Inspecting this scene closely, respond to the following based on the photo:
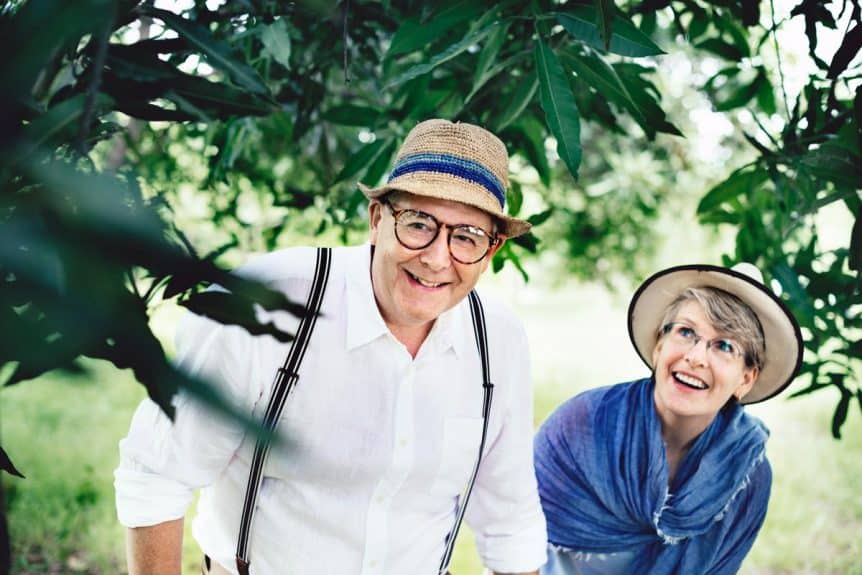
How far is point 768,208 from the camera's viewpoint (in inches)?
134

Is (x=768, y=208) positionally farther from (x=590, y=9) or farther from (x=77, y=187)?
(x=77, y=187)

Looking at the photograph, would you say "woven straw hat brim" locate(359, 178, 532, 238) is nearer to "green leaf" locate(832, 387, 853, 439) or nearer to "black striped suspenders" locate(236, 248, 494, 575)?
"black striped suspenders" locate(236, 248, 494, 575)

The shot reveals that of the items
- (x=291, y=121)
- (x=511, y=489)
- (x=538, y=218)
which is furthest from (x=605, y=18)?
(x=291, y=121)

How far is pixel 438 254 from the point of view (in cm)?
179

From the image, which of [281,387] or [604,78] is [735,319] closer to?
[604,78]

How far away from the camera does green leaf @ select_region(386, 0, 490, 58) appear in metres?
1.64

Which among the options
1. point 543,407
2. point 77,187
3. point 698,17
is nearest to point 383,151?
point 698,17

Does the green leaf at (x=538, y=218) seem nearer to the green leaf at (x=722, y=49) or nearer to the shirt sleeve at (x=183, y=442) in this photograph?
the green leaf at (x=722, y=49)

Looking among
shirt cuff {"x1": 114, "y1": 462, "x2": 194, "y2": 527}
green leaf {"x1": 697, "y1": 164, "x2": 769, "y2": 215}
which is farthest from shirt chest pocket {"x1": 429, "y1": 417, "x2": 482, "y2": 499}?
green leaf {"x1": 697, "y1": 164, "x2": 769, "y2": 215}

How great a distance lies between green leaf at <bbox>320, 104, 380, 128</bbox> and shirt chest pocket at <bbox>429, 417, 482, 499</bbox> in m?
1.09

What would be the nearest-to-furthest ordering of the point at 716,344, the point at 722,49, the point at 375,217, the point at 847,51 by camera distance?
1. the point at 847,51
2. the point at 375,217
3. the point at 716,344
4. the point at 722,49

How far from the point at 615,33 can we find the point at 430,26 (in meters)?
0.38

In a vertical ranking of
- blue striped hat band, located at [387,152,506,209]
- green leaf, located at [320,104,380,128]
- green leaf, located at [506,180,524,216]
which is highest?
green leaf, located at [320,104,380,128]

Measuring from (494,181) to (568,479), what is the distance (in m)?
1.32
